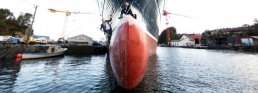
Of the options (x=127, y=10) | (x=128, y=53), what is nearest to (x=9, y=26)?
(x=127, y=10)

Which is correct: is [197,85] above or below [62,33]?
below

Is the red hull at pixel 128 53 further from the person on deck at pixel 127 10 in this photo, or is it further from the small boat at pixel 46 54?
the small boat at pixel 46 54

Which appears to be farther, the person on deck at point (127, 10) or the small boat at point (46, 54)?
the small boat at point (46, 54)

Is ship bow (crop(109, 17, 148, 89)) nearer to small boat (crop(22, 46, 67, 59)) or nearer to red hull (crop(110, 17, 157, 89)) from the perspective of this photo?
red hull (crop(110, 17, 157, 89))

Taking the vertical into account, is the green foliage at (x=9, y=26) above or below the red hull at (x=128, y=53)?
above

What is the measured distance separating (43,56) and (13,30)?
40.3 m

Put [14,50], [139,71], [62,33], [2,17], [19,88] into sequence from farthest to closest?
[62,33] → [2,17] → [14,50] → [19,88] → [139,71]

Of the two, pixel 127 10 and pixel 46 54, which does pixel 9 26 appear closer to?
pixel 46 54

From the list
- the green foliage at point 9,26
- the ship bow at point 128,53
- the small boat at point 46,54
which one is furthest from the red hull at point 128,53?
the green foliage at point 9,26

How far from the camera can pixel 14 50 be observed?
1177 inches

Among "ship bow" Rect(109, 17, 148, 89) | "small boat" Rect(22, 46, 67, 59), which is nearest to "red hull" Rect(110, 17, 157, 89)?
"ship bow" Rect(109, 17, 148, 89)

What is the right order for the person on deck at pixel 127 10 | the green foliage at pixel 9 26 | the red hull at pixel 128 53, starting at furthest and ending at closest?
the green foliage at pixel 9 26, the person on deck at pixel 127 10, the red hull at pixel 128 53

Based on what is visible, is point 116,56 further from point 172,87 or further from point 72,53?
point 72,53

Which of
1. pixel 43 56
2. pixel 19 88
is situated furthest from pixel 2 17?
pixel 19 88
